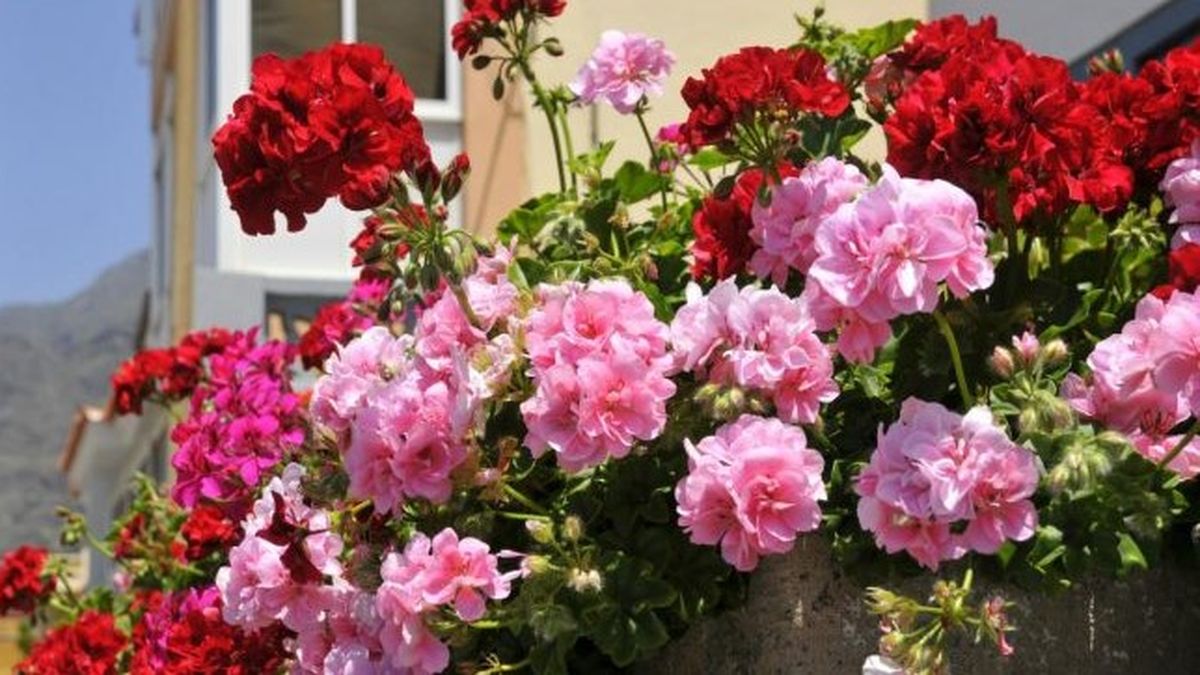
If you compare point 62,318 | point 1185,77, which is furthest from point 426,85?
point 62,318

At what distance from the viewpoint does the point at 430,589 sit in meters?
2.38

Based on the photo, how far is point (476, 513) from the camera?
249 cm

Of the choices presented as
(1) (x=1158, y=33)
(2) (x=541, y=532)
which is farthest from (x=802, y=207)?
(1) (x=1158, y=33)

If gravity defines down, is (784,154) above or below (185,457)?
above

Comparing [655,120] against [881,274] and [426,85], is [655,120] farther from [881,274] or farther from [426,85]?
[881,274]

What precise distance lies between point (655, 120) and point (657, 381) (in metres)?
7.20

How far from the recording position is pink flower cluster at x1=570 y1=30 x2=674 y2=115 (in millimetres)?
3309

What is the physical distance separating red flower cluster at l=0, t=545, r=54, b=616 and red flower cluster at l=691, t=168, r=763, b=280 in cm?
358

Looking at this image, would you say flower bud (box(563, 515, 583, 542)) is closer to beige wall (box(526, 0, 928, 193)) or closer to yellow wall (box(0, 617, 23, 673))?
beige wall (box(526, 0, 928, 193))

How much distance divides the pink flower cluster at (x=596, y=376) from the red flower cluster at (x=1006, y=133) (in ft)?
1.10

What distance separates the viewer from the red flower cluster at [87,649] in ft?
14.9

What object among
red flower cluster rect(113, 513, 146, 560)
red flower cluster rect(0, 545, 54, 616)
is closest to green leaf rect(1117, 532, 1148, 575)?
red flower cluster rect(113, 513, 146, 560)

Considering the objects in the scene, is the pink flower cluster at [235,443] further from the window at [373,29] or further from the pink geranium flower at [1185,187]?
the window at [373,29]

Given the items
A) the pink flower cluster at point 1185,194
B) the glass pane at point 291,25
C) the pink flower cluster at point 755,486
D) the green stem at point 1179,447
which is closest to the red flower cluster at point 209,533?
the pink flower cluster at point 755,486
